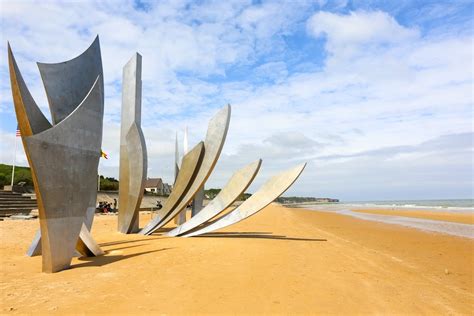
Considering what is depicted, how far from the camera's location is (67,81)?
301 inches

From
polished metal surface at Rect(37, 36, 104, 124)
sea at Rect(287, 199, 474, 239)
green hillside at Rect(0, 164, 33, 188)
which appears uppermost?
polished metal surface at Rect(37, 36, 104, 124)

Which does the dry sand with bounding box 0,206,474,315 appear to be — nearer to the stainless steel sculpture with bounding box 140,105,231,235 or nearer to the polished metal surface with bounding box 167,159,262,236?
the polished metal surface with bounding box 167,159,262,236

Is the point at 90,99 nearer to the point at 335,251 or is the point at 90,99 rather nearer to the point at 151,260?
the point at 151,260

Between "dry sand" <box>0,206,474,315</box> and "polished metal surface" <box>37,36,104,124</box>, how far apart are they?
316cm

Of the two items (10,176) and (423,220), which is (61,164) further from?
(10,176)

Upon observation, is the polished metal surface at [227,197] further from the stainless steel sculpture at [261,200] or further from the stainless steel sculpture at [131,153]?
the stainless steel sculpture at [131,153]

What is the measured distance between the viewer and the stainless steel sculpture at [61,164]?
222 inches

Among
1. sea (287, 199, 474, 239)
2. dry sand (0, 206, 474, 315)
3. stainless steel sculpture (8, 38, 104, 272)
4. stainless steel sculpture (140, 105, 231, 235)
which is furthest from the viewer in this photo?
sea (287, 199, 474, 239)

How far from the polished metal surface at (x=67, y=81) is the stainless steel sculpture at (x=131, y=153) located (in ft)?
10.5

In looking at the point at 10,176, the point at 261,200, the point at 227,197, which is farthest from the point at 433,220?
the point at 10,176

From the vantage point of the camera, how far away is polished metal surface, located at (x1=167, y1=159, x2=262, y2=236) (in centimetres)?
1061

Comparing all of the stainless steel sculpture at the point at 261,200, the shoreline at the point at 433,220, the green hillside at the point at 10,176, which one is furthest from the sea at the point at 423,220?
the green hillside at the point at 10,176

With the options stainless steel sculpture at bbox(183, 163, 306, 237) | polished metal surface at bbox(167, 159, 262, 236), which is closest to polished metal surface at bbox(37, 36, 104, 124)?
polished metal surface at bbox(167, 159, 262, 236)

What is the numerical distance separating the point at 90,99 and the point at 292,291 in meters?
4.82
